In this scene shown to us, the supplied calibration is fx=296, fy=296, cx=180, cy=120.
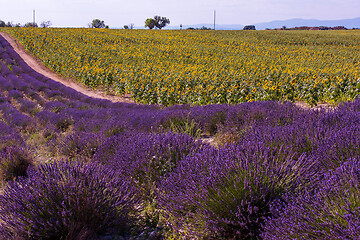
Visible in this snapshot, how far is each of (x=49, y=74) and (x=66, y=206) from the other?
20272 mm

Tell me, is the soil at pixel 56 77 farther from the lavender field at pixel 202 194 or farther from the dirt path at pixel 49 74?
the lavender field at pixel 202 194

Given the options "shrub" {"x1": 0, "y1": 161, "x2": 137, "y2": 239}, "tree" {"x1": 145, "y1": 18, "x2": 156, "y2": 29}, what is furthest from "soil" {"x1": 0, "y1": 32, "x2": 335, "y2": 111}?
"tree" {"x1": 145, "y1": 18, "x2": 156, "y2": 29}

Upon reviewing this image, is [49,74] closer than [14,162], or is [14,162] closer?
[14,162]

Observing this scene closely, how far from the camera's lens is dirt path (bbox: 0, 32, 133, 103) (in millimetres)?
15634

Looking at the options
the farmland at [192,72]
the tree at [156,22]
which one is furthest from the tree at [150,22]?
the farmland at [192,72]

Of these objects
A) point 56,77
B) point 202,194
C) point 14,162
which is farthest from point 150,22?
point 202,194

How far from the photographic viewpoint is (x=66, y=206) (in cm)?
247

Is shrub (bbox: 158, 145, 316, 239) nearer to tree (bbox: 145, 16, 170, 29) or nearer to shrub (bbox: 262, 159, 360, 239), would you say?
shrub (bbox: 262, 159, 360, 239)

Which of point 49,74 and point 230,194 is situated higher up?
point 49,74

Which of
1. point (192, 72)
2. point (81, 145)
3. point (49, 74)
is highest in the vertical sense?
point (192, 72)

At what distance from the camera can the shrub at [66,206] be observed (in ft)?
7.63

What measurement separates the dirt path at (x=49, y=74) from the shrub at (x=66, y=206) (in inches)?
475

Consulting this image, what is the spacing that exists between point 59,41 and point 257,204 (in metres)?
29.8

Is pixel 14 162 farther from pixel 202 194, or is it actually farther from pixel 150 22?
pixel 150 22
